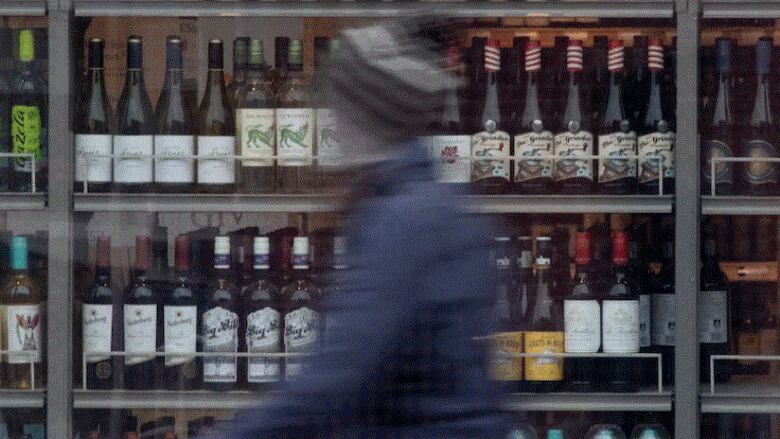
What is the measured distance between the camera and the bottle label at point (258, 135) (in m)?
3.03

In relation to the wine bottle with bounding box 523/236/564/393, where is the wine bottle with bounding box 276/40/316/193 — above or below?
above

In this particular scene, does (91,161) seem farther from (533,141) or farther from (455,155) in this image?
(533,141)

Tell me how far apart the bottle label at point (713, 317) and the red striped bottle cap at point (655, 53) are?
0.49m

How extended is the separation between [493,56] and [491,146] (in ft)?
0.67

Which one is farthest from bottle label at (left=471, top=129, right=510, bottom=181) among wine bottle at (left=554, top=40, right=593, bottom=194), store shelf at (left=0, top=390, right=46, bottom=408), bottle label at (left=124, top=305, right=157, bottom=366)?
store shelf at (left=0, top=390, right=46, bottom=408)

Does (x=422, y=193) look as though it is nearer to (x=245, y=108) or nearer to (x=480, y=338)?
(x=480, y=338)

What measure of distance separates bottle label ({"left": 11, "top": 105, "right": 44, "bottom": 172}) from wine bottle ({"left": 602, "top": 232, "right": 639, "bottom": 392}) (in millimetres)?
1229

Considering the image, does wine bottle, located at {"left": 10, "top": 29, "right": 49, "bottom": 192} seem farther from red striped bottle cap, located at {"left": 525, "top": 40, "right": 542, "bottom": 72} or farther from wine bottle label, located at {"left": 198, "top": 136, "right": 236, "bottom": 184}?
red striped bottle cap, located at {"left": 525, "top": 40, "right": 542, "bottom": 72}

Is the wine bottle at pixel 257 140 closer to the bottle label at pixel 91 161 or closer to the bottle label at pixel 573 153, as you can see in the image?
the bottle label at pixel 91 161

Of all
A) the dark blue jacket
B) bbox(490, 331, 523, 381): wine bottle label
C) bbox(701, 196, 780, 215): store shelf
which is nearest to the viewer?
the dark blue jacket

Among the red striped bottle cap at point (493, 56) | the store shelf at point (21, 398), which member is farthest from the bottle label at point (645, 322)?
the store shelf at point (21, 398)

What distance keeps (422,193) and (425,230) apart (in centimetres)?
4

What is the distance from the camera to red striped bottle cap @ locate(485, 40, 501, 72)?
3096 mm

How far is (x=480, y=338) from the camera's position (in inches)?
56.1
